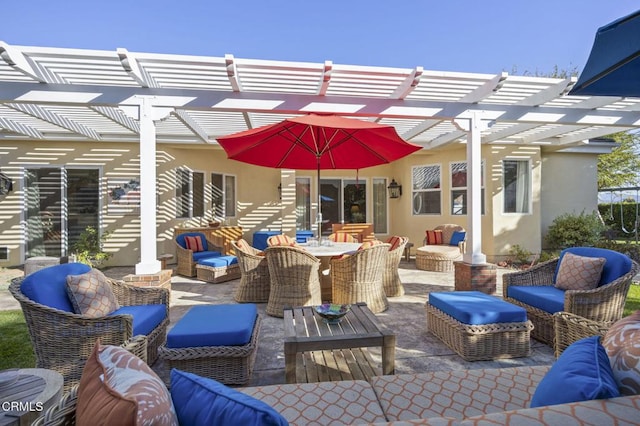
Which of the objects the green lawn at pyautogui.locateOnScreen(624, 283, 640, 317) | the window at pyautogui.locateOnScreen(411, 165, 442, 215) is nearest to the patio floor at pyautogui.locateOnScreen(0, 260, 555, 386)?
the green lawn at pyautogui.locateOnScreen(624, 283, 640, 317)

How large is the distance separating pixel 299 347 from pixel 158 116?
372 centimetres

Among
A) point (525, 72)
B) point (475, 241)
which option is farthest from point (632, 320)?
point (525, 72)

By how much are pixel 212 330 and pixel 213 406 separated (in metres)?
1.73

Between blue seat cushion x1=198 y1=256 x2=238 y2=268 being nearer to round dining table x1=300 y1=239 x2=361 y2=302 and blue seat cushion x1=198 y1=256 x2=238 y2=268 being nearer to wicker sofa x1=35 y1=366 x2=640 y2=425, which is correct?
round dining table x1=300 y1=239 x2=361 y2=302

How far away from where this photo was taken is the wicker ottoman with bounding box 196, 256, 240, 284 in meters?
6.20

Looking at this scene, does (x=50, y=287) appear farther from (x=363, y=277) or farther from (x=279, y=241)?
(x=363, y=277)

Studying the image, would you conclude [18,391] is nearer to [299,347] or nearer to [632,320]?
[299,347]

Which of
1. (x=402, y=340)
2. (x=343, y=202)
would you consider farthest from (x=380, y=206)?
(x=402, y=340)

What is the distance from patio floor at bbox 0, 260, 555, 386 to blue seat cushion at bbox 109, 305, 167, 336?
1.29ft

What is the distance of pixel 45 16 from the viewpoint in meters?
5.07

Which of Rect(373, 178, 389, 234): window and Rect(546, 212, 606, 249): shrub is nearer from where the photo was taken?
Rect(546, 212, 606, 249): shrub

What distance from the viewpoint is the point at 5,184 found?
24.3ft

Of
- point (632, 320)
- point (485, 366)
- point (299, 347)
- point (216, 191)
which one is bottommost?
point (485, 366)

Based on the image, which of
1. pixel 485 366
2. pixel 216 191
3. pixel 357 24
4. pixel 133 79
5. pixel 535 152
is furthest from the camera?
pixel 216 191
